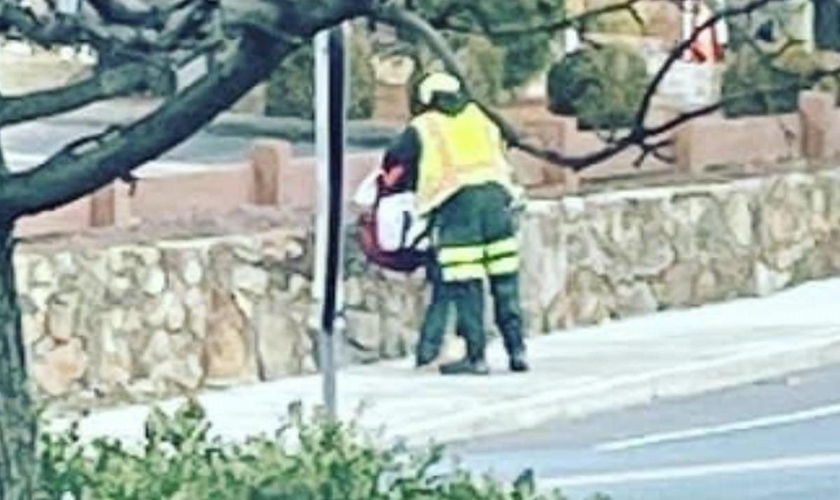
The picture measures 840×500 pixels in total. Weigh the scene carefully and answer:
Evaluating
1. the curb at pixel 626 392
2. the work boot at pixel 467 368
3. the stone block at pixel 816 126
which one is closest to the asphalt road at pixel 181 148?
the stone block at pixel 816 126

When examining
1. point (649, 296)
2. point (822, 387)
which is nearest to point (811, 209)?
point (649, 296)

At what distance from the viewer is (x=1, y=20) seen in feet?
21.1

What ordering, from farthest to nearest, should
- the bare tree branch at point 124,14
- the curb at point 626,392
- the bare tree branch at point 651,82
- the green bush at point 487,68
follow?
the green bush at point 487,68 < the curb at point 626,392 < the bare tree branch at point 124,14 < the bare tree branch at point 651,82

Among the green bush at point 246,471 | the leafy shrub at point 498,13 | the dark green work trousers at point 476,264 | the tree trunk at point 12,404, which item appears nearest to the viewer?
the leafy shrub at point 498,13

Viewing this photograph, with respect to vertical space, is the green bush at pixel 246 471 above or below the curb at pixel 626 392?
above

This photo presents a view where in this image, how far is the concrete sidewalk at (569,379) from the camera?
17.6 m

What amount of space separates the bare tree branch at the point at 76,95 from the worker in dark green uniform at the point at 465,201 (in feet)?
37.6

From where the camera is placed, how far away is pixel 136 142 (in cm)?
590

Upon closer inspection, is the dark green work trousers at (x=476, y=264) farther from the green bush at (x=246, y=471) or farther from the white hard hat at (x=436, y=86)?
the green bush at (x=246, y=471)

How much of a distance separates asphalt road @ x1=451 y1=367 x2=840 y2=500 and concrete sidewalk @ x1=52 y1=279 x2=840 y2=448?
174 mm

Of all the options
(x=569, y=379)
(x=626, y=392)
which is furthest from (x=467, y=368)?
(x=626, y=392)

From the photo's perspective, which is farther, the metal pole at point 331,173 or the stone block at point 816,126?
the stone block at point 816,126

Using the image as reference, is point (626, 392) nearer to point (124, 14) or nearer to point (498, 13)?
point (498, 13)

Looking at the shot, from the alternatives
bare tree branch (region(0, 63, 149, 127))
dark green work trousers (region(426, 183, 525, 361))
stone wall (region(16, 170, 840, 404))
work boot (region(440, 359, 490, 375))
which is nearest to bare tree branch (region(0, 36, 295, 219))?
bare tree branch (region(0, 63, 149, 127))
